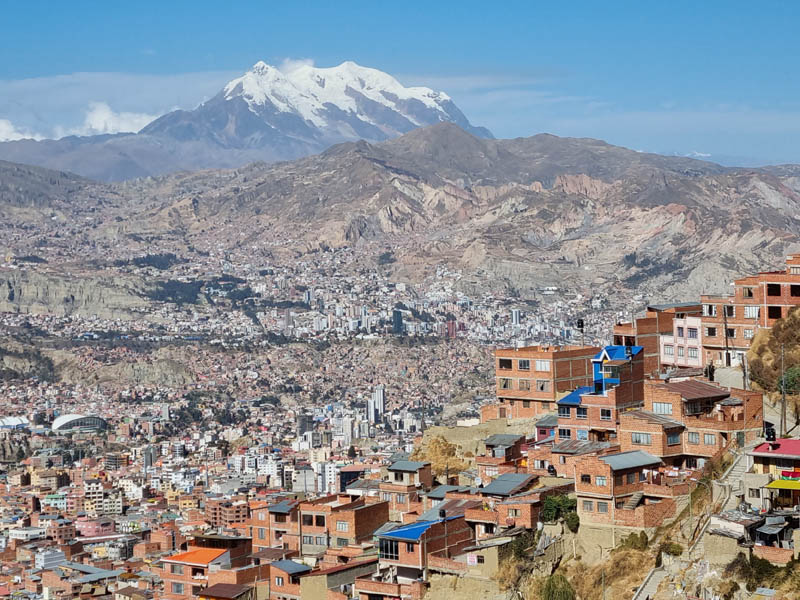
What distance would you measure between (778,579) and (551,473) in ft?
30.7

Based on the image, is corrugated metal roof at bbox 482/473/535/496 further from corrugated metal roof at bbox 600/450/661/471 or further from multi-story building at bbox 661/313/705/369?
multi-story building at bbox 661/313/705/369

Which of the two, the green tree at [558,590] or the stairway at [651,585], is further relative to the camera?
the green tree at [558,590]

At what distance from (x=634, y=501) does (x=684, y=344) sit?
1383 centimetres

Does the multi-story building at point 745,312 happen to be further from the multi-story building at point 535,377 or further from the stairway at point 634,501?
the stairway at point 634,501

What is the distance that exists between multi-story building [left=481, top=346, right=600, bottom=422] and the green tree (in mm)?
13871

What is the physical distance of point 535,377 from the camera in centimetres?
4088

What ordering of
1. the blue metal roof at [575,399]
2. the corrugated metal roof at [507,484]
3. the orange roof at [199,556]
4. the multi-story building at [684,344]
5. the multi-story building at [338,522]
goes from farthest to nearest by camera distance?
the multi-story building at [684,344] → the orange roof at [199,556] → the multi-story building at [338,522] → the blue metal roof at [575,399] → the corrugated metal roof at [507,484]

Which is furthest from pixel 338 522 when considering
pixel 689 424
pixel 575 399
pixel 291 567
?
pixel 689 424

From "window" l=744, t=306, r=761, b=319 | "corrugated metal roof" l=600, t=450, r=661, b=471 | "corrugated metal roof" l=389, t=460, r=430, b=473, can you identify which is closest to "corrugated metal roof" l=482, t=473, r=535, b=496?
"corrugated metal roof" l=600, t=450, r=661, b=471

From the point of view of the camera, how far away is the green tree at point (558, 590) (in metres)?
25.9

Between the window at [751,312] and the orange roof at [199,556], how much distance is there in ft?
52.5

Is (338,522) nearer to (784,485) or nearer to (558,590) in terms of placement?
(558,590)

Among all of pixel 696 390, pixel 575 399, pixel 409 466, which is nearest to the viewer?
pixel 696 390

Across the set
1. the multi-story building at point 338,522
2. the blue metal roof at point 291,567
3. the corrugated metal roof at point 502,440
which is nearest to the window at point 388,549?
the blue metal roof at point 291,567
